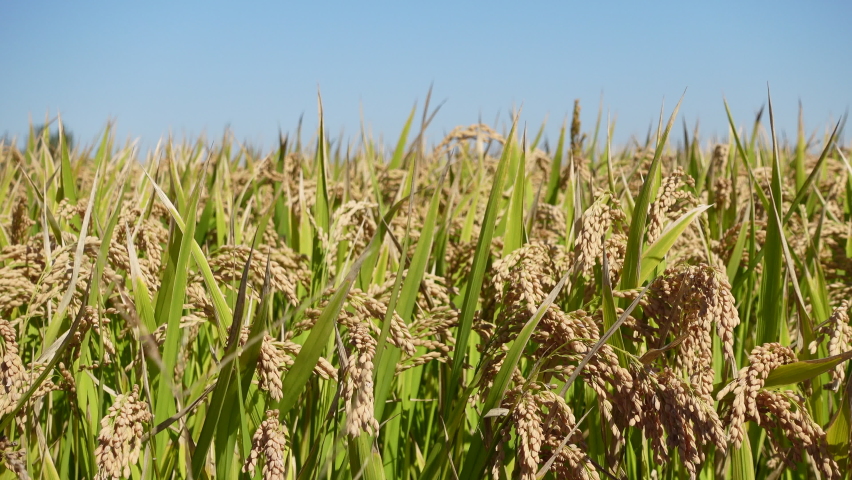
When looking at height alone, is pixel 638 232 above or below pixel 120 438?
above

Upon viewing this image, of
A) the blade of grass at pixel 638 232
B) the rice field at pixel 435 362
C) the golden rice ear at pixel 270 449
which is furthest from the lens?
the blade of grass at pixel 638 232

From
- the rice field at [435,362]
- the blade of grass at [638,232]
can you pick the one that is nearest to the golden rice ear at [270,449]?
the rice field at [435,362]

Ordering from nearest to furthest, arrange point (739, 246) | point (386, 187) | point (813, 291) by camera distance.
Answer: point (813, 291), point (739, 246), point (386, 187)

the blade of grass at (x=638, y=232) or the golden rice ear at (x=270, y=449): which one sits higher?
the blade of grass at (x=638, y=232)

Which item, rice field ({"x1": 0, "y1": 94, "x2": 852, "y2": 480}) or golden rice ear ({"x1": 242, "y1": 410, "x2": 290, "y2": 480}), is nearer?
golden rice ear ({"x1": 242, "y1": 410, "x2": 290, "y2": 480})

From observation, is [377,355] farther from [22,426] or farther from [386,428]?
[22,426]

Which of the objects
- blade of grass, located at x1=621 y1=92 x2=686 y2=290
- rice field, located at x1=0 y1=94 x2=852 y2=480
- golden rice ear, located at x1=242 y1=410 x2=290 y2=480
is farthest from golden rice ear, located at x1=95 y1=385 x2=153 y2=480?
blade of grass, located at x1=621 y1=92 x2=686 y2=290

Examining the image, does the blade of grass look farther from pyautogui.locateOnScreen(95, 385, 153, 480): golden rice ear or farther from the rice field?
pyautogui.locateOnScreen(95, 385, 153, 480): golden rice ear

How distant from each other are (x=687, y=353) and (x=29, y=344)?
1976 mm

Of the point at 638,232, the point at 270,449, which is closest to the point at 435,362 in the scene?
the point at 638,232

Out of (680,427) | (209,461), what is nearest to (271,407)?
(209,461)

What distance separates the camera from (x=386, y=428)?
167cm

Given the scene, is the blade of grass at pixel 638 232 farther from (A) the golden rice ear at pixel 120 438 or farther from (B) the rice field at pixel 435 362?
(A) the golden rice ear at pixel 120 438

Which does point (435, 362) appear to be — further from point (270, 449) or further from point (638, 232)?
point (270, 449)
